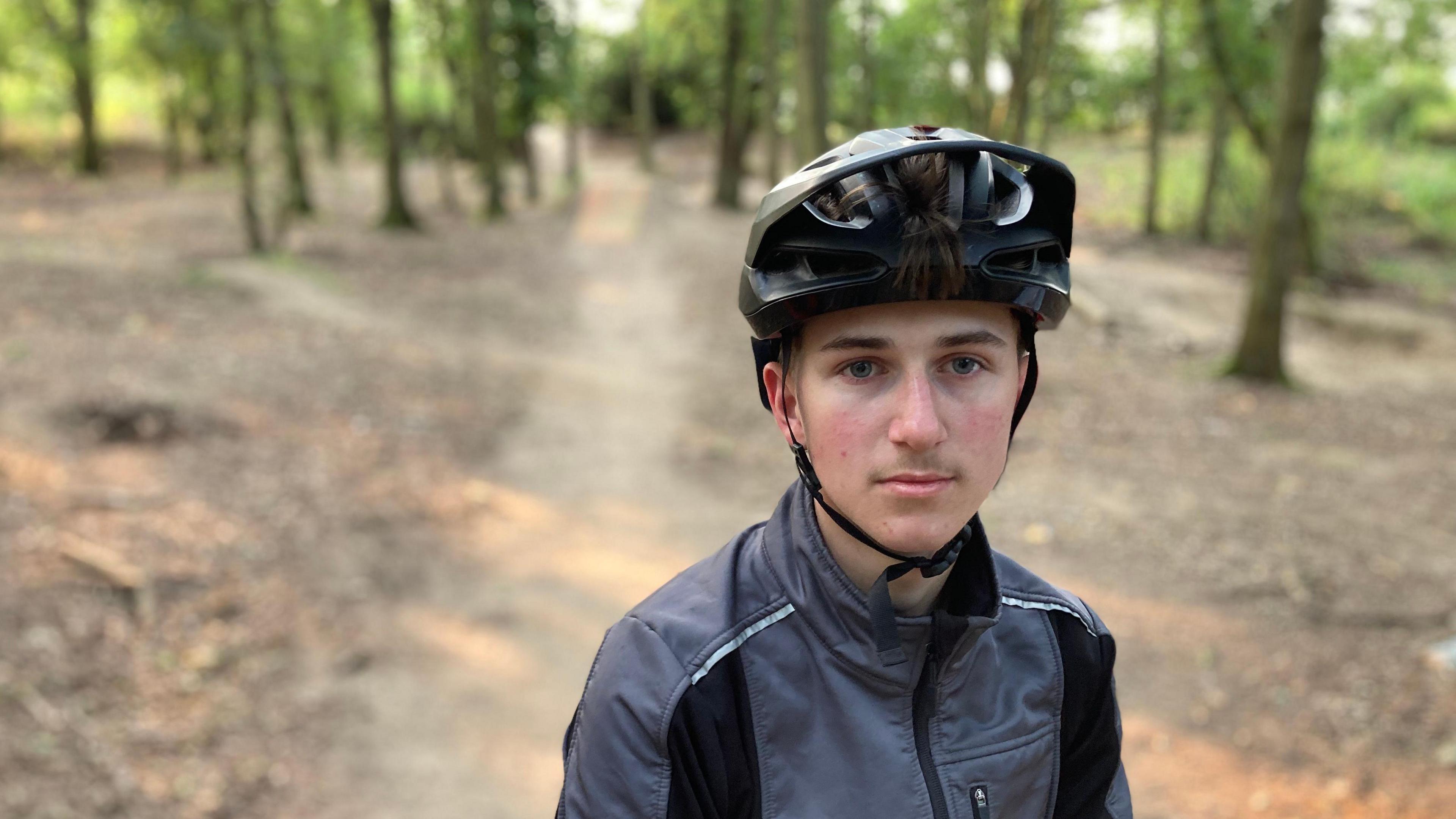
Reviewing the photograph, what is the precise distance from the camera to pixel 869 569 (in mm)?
1766

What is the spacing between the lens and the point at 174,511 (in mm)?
7031

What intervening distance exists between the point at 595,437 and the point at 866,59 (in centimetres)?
691

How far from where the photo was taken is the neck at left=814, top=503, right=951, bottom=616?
176 centimetres

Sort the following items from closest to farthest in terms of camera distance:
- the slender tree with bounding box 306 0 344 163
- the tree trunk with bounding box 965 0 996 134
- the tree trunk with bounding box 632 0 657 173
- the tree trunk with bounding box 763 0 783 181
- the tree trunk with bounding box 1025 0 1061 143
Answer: the tree trunk with bounding box 1025 0 1061 143, the tree trunk with bounding box 965 0 996 134, the tree trunk with bounding box 763 0 783 181, the slender tree with bounding box 306 0 344 163, the tree trunk with bounding box 632 0 657 173

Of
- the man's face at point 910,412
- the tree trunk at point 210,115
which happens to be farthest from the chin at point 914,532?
the tree trunk at point 210,115

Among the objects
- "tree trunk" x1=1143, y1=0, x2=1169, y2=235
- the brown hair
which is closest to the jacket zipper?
the brown hair

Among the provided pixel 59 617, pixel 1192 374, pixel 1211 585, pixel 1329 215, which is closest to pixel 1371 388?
pixel 1192 374

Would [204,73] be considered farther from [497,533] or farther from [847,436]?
[847,436]

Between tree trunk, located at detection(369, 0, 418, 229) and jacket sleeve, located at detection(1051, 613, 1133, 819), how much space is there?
1994cm

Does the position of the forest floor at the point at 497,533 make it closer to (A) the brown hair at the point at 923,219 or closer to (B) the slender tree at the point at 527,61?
(A) the brown hair at the point at 923,219

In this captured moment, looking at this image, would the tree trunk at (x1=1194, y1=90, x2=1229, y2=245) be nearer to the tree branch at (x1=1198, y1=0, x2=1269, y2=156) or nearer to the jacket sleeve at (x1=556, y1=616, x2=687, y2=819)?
the tree branch at (x1=1198, y1=0, x2=1269, y2=156)

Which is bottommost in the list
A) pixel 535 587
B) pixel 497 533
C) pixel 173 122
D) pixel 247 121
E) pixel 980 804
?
pixel 535 587

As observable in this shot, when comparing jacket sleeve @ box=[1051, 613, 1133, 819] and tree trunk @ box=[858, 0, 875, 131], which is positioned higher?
tree trunk @ box=[858, 0, 875, 131]

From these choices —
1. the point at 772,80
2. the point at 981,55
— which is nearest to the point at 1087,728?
the point at 981,55
